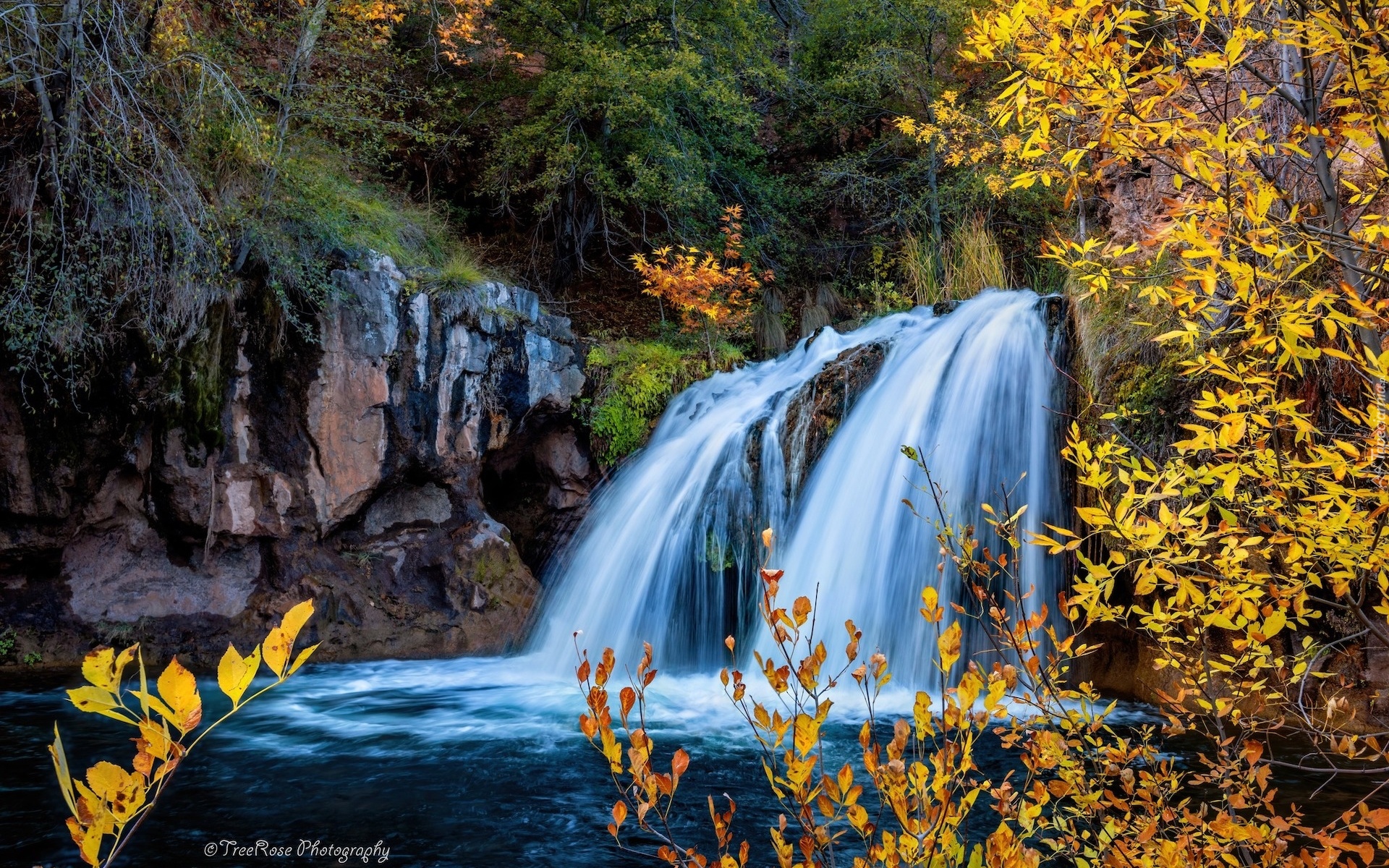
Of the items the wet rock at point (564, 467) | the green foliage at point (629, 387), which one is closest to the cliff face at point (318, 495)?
the wet rock at point (564, 467)

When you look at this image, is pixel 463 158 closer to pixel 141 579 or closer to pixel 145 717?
pixel 141 579

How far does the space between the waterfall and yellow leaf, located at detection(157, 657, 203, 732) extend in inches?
207

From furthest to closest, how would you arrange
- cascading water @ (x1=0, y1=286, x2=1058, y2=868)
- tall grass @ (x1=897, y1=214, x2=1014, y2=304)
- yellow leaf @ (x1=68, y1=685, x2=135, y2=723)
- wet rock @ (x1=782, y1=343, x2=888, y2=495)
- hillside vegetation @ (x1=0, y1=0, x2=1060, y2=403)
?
tall grass @ (x1=897, y1=214, x2=1014, y2=304), wet rock @ (x1=782, y1=343, x2=888, y2=495), hillside vegetation @ (x1=0, y1=0, x2=1060, y2=403), cascading water @ (x1=0, y1=286, x2=1058, y2=868), yellow leaf @ (x1=68, y1=685, x2=135, y2=723)

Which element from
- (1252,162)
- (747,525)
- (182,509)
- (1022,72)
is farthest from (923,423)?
(182,509)

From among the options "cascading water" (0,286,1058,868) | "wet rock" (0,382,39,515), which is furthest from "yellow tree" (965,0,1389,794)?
"wet rock" (0,382,39,515)

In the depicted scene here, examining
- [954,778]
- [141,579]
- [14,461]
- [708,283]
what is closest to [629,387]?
[708,283]

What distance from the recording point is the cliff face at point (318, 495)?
20.9ft

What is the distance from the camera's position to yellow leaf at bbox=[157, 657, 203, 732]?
3.52ft

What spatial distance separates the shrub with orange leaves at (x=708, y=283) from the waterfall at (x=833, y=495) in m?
1.35

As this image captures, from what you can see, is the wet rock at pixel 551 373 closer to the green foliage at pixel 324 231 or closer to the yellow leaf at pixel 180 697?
the green foliage at pixel 324 231

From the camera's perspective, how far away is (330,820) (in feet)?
12.3

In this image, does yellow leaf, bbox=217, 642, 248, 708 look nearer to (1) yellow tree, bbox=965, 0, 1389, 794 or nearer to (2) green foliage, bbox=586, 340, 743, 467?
(1) yellow tree, bbox=965, 0, 1389, 794

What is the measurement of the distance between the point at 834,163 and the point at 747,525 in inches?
263

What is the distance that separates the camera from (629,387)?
8.41 m
